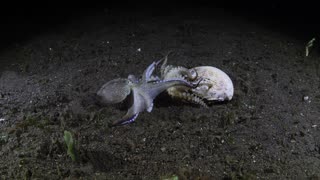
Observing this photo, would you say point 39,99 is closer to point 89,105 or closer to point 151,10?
point 89,105

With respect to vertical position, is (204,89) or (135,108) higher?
(204,89)

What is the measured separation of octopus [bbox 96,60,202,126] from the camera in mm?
4027

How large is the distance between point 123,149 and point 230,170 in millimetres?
1054

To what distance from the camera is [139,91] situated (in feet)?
13.4

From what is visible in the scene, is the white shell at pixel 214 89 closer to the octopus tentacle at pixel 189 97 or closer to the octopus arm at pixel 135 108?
the octopus tentacle at pixel 189 97

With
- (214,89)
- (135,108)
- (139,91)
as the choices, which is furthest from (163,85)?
(214,89)

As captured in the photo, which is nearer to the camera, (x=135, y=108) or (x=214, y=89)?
(x=135, y=108)

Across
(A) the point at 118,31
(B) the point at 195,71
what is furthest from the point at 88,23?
(B) the point at 195,71

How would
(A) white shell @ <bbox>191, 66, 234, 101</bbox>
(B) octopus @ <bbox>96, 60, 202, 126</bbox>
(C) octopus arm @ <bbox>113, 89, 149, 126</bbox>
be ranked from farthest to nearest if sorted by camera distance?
(A) white shell @ <bbox>191, 66, 234, 101</bbox>
(B) octopus @ <bbox>96, 60, 202, 126</bbox>
(C) octopus arm @ <bbox>113, 89, 149, 126</bbox>

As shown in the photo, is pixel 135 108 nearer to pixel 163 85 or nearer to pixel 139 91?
pixel 139 91

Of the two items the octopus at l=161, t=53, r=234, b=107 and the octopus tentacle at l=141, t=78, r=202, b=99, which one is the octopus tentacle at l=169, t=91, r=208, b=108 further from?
the octopus tentacle at l=141, t=78, r=202, b=99

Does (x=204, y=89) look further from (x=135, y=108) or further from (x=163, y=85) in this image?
(x=135, y=108)

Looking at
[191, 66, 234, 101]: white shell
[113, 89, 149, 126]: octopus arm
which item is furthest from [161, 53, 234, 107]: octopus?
[113, 89, 149, 126]: octopus arm

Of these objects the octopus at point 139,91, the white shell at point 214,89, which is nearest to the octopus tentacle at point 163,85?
the octopus at point 139,91
